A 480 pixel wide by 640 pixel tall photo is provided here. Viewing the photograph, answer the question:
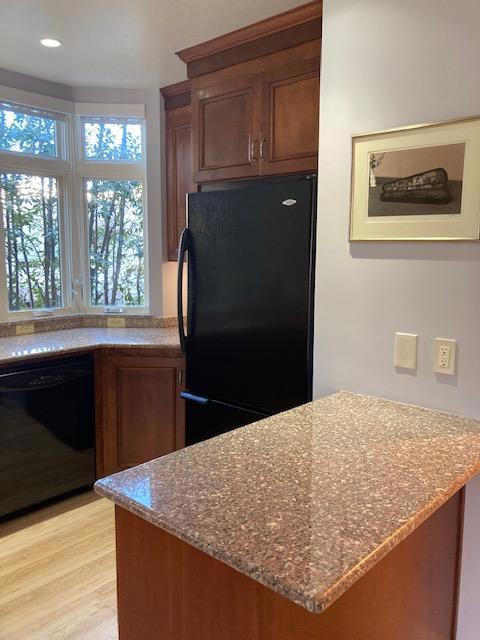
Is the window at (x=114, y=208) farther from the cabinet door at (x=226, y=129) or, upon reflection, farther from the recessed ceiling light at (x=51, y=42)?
the cabinet door at (x=226, y=129)

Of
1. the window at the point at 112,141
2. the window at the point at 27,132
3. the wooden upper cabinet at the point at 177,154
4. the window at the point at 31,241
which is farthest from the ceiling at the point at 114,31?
the window at the point at 31,241

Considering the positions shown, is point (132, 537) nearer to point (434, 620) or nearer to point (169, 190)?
point (434, 620)

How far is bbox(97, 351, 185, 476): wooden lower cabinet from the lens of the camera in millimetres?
2994

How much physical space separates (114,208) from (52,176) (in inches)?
17.6

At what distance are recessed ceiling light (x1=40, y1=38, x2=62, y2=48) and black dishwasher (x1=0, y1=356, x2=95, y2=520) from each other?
5.45 ft

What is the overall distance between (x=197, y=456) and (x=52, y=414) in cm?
172

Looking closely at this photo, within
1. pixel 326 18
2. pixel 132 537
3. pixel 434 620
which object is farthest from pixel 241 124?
pixel 434 620

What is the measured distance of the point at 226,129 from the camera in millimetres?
2490

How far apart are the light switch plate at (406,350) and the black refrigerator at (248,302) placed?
38cm

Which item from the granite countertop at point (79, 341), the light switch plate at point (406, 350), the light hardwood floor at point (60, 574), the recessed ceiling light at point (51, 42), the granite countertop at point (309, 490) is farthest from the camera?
the granite countertop at point (79, 341)

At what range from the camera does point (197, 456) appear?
1368mm

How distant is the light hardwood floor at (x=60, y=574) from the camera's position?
79.0 inches

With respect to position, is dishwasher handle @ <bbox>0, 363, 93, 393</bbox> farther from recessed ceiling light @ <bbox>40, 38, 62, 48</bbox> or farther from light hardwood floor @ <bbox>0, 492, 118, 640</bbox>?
recessed ceiling light @ <bbox>40, 38, 62, 48</bbox>

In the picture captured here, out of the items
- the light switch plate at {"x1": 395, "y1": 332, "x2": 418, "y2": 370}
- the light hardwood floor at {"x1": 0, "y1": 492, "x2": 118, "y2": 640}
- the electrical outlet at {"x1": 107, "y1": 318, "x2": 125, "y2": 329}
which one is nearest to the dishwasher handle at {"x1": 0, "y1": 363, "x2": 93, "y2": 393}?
the electrical outlet at {"x1": 107, "y1": 318, "x2": 125, "y2": 329}
